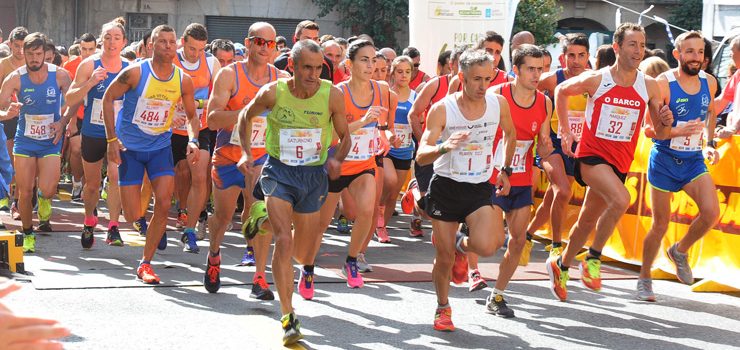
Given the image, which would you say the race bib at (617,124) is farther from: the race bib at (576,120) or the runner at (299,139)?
the runner at (299,139)

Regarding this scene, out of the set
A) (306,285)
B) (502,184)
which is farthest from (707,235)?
(306,285)

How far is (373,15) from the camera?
33.9 meters

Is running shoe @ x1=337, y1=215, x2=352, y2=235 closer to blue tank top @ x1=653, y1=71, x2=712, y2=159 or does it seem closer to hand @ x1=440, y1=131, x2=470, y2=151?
blue tank top @ x1=653, y1=71, x2=712, y2=159

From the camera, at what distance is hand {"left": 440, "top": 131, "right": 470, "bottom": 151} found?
661cm

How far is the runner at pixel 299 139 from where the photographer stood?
22.5 ft

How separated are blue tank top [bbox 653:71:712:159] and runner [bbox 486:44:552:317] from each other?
3.37 ft

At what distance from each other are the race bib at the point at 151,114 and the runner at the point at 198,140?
96 cm

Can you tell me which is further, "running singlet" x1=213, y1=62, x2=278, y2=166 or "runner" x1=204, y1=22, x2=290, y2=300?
"running singlet" x1=213, y1=62, x2=278, y2=166

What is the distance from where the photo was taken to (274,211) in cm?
681

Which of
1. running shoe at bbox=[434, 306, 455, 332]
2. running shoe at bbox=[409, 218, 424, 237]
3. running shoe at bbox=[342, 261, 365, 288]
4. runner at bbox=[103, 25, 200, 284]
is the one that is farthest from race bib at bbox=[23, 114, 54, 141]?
running shoe at bbox=[434, 306, 455, 332]

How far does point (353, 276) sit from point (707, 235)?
3001mm

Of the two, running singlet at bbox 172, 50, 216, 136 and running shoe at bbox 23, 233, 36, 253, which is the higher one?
running singlet at bbox 172, 50, 216, 136

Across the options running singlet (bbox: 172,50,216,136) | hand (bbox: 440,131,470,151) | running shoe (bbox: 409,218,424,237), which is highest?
running singlet (bbox: 172,50,216,136)

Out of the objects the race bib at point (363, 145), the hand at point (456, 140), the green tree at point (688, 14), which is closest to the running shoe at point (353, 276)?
the race bib at point (363, 145)
